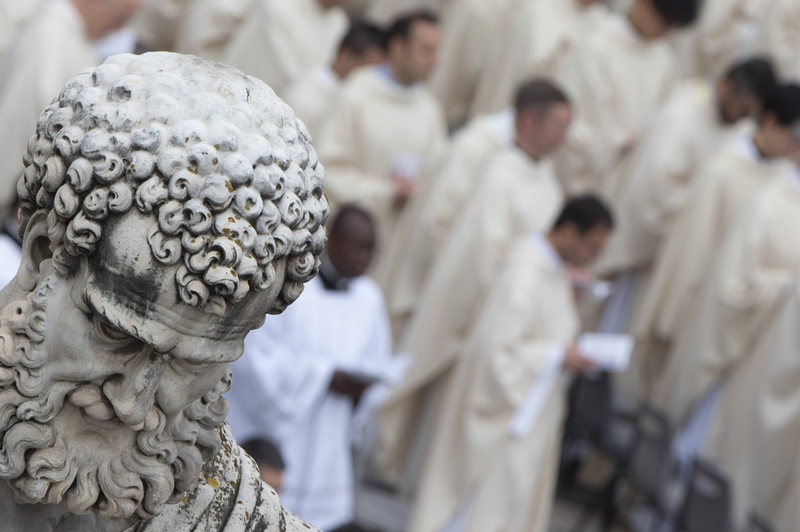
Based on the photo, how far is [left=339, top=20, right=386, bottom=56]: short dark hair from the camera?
7758mm

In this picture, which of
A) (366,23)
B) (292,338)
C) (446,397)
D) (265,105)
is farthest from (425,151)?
(265,105)

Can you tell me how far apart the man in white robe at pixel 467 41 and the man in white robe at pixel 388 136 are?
1759 mm

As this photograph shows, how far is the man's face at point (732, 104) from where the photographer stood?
826 centimetres

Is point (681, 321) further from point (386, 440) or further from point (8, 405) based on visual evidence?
point (8, 405)

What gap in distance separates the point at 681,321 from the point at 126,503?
695 centimetres

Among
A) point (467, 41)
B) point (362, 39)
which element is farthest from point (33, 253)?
point (467, 41)

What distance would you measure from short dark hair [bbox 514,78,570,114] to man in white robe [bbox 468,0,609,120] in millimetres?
1962

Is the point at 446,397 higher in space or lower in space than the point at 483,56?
lower

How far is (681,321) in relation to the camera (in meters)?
8.02

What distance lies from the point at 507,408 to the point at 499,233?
112 cm

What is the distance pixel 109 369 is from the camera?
4.37 feet

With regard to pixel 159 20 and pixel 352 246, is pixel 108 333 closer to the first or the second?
pixel 352 246

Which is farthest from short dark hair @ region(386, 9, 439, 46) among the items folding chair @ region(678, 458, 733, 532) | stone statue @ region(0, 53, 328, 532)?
stone statue @ region(0, 53, 328, 532)

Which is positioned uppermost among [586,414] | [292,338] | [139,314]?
[139,314]
